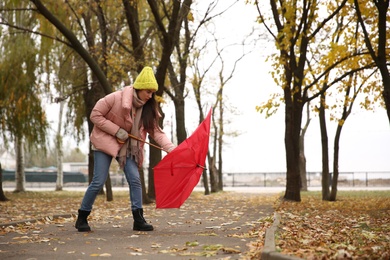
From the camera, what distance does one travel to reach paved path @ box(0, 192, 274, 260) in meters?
6.33

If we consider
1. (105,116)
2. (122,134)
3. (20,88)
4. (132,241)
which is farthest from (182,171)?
(20,88)

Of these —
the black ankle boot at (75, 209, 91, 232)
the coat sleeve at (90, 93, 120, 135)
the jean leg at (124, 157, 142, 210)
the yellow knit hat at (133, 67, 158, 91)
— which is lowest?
the black ankle boot at (75, 209, 91, 232)

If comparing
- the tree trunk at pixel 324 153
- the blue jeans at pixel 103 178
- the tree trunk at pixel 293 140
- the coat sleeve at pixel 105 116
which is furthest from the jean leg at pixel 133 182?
the tree trunk at pixel 324 153

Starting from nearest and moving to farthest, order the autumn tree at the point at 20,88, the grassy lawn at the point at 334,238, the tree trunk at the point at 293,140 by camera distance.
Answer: the grassy lawn at the point at 334,238 < the tree trunk at the point at 293,140 < the autumn tree at the point at 20,88

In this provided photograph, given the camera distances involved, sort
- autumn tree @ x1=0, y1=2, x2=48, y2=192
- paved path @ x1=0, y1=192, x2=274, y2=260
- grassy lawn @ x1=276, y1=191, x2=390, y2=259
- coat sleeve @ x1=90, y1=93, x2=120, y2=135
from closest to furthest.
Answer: grassy lawn @ x1=276, y1=191, x2=390, y2=259
paved path @ x1=0, y1=192, x2=274, y2=260
coat sleeve @ x1=90, y1=93, x2=120, y2=135
autumn tree @ x1=0, y1=2, x2=48, y2=192

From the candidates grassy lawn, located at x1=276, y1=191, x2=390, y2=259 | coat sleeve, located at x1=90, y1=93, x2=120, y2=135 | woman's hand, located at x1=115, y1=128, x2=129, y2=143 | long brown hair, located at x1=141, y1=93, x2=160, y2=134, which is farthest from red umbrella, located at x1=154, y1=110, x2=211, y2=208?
grassy lawn, located at x1=276, y1=191, x2=390, y2=259

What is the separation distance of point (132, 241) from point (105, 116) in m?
1.87

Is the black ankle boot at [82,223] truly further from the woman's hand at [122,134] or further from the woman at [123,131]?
the woman's hand at [122,134]

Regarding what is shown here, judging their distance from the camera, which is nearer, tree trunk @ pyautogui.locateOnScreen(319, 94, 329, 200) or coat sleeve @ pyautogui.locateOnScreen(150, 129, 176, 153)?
coat sleeve @ pyautogui.locateOnScreen(150, 129, 176, 153)

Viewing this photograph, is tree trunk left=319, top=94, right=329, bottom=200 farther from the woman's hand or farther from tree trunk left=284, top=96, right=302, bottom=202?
the woman's hand

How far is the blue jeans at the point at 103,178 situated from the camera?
845cm

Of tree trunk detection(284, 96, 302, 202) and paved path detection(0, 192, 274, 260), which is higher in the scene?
tree trunk detection(284, 96, 302, 202)

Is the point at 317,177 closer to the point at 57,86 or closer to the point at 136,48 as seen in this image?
the point at 57,86

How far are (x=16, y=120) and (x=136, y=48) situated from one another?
750cm
